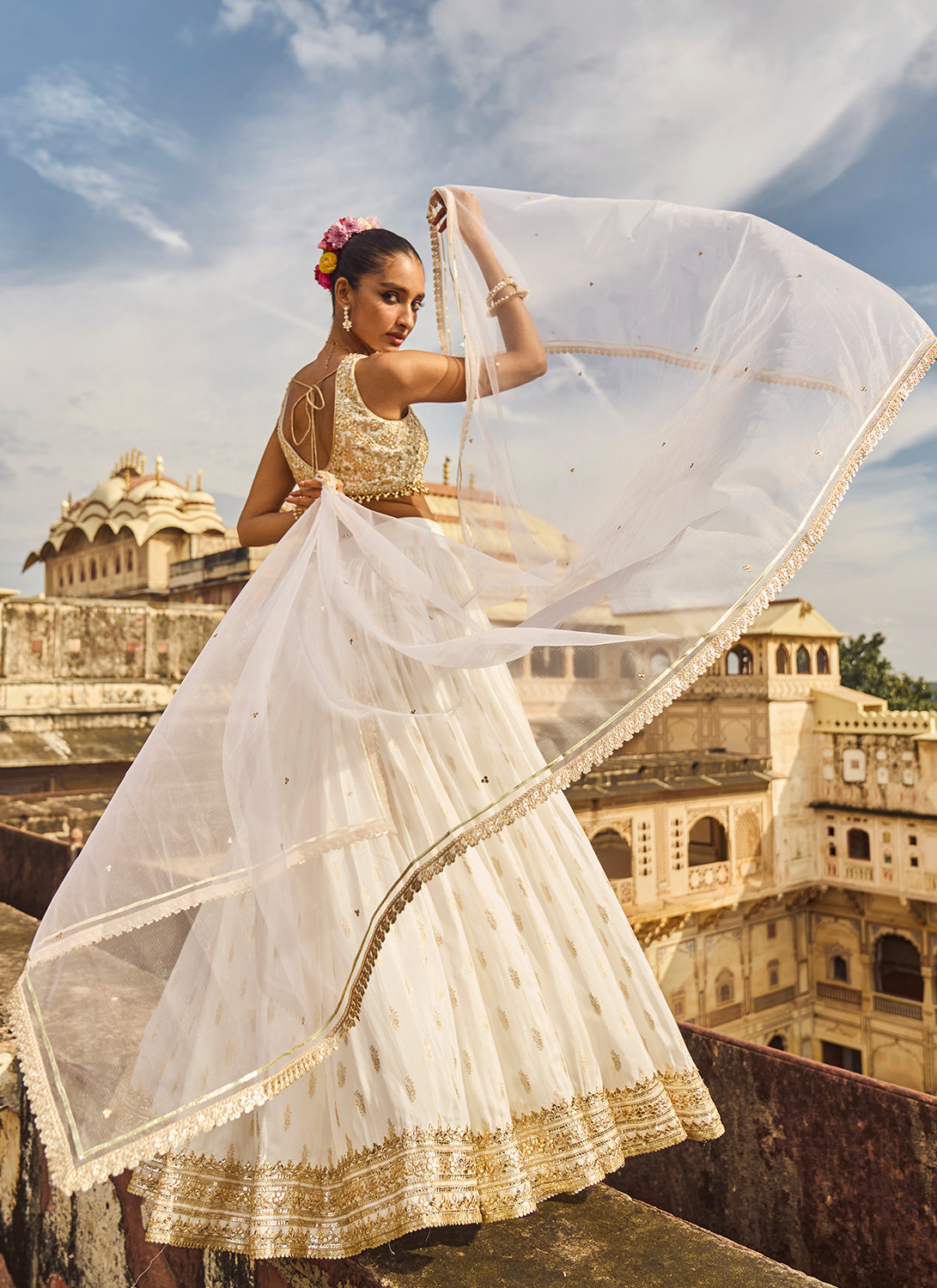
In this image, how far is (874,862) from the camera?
13953 mm

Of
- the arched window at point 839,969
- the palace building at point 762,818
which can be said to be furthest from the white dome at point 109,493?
the arched window at point 839,969

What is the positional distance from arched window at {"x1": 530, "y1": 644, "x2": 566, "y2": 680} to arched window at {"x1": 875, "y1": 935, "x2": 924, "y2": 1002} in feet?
52.1

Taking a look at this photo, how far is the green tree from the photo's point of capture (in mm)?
25938

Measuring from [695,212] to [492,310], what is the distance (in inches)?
13.6

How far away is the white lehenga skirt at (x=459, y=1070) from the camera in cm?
104

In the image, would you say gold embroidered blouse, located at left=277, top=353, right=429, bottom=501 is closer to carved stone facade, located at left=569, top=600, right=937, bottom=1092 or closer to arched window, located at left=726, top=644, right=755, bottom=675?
carved stone facade, located at left=569, top=600, right=937, bottom=1092

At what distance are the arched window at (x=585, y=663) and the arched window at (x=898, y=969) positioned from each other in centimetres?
1589

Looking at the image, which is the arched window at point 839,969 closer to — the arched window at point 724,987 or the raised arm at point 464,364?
the arched window at point 724,987

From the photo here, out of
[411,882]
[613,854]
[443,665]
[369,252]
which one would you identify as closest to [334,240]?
[369,252]

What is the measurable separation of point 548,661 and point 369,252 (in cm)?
80

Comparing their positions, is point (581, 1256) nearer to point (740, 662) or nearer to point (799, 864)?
point (799, 864)

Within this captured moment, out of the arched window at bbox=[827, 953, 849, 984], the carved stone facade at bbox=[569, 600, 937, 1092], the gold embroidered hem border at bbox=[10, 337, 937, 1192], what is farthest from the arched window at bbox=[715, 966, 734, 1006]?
the gold embroidered hem border at bbox=[10, 337, 937, 1192]

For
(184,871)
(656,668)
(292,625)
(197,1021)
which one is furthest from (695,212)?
(197,1021)

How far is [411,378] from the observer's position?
1.31m
